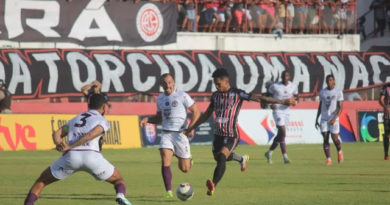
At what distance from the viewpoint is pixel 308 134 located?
39.5m

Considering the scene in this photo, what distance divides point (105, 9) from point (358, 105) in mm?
11884

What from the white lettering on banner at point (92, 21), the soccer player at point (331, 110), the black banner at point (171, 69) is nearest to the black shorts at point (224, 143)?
the soccer player at point (331, 110)

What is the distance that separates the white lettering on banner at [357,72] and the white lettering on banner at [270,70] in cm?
389

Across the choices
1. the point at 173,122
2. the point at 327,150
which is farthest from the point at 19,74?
the point at 173,122

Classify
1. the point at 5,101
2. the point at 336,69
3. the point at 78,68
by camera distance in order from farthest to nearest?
the point at 336,69 < the point at 78,68 < the point at 5,101

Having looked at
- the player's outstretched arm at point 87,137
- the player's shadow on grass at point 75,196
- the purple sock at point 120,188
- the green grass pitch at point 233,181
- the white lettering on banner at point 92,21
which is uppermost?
the white lettering on banner at point 92,21

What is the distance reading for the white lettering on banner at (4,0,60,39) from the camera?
37875mm

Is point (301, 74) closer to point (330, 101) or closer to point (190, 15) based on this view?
point (190, 15)

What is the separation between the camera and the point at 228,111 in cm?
1694

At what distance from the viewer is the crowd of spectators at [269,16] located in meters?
42.9

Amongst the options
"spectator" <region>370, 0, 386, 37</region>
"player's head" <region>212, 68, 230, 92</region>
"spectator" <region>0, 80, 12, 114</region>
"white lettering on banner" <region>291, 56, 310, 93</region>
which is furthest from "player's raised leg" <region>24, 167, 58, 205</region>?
"spectator" <region>370, 0, 386, 37</region>

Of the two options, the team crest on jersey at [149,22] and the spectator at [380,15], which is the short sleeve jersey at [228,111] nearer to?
the team crest on jersey at [149,22]

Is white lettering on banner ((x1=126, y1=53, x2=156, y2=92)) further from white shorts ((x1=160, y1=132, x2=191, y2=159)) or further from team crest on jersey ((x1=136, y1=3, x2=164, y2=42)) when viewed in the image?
white shorts ((x1=160, y1=132, x2=191, y2=159))

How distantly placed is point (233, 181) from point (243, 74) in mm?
22303
